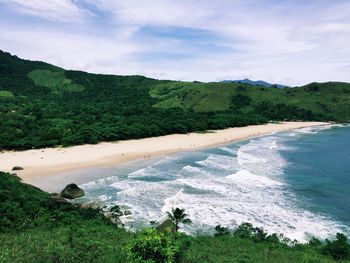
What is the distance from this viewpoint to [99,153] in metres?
82.9

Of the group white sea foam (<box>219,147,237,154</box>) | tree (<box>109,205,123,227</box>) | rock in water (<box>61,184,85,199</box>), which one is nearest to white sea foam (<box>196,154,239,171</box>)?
white sea foam (<box>219,147,237,154</box>)

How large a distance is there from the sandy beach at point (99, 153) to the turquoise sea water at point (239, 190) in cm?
602

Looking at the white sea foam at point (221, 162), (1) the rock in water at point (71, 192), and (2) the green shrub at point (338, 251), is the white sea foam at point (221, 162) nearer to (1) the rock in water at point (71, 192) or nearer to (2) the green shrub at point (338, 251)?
(1) the rock in water at point (71, 192)

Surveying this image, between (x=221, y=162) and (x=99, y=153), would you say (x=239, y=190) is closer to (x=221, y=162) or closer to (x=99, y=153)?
(x=221, y=162)

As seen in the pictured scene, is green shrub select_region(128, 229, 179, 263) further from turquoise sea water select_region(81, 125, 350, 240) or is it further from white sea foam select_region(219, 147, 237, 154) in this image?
white sea foam select_region(219, 147, 237, 154)

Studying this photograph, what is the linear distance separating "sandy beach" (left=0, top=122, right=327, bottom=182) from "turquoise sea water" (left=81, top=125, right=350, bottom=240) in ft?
19.8

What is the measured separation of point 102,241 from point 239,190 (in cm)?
3226

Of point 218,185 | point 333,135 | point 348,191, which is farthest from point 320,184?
point 333,135

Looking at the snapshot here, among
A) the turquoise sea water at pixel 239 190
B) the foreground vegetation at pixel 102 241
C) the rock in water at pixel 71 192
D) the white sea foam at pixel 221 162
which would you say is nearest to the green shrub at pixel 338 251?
the foreground vegetation at pixel 102 241

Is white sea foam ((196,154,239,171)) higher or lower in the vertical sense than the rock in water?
lower

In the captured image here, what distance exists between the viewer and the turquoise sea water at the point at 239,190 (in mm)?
44031

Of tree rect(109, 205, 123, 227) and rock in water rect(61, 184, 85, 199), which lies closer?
tree rect(109, 205, 123, 227)

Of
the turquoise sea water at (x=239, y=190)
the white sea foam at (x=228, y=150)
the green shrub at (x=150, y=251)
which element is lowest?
the turquoise sea water at (x=239, y=190)

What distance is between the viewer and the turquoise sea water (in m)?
44.0
